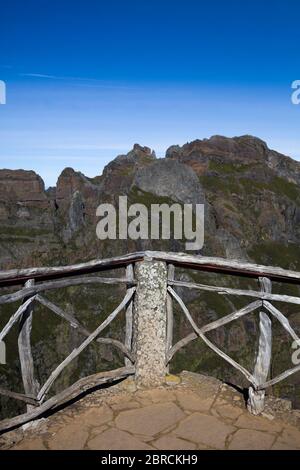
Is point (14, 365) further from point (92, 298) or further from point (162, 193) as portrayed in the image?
point (162, 193)

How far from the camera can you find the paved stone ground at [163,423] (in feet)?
15.8

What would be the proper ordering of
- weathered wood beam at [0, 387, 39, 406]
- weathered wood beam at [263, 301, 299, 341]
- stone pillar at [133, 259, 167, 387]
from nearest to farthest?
weathered wood beam at [0, 387, 39, 406] → weathered wood beam at [263, 301, 299, 341] → stone pillar at [133, 259, 167, 387]

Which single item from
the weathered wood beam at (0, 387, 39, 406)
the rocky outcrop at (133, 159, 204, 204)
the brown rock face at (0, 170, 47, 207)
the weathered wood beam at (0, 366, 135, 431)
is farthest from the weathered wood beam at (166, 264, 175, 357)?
the brown rock face at (0, 170, 47, 207)

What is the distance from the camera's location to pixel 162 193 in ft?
541

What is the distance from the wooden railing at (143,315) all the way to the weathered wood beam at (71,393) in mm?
11

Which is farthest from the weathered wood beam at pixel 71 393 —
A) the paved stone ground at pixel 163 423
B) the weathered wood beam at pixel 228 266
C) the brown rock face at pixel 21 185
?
the brown rock face at pixel 21 185

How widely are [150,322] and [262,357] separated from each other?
1638 millimetres

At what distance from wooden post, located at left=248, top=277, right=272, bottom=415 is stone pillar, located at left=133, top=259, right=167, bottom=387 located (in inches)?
55.4

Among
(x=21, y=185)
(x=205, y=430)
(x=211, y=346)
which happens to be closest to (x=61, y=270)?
(x=211, y=346)

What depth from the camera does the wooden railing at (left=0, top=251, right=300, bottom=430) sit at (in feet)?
16.3

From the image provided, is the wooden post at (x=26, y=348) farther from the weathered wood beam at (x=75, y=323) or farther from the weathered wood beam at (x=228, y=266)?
the weathered wood beam at (x=228, y=266)

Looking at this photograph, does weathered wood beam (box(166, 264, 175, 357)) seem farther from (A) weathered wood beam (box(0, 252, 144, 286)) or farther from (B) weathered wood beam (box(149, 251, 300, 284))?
(A) weathered wood beam (box(0, 252, 144, 286))

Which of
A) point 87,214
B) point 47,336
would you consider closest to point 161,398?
point 47,336

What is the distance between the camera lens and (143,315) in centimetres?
616
